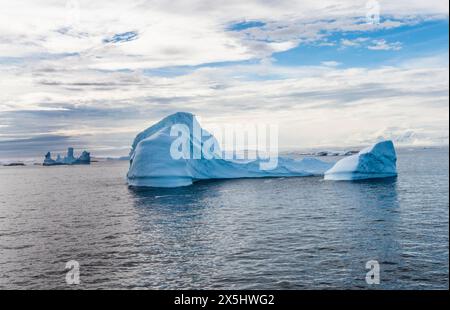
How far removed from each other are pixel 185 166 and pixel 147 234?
29141 mm

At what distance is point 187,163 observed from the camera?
57531 mm

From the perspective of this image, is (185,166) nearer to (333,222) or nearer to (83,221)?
(83,221)

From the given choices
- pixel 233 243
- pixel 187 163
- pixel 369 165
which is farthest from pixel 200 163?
pixel 233 243

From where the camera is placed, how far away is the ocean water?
16.1m

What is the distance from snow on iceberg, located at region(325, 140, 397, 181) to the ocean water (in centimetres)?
1477

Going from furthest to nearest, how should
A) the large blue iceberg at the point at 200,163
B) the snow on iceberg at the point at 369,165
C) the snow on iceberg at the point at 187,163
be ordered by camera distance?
the snow on iceberg at the point at 369,165 → the large blue iceberg at the point at 200,163 → the snow on iceberg at the point at 187,163

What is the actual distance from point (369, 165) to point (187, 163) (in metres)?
26.0

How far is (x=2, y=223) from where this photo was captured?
30.9 meters

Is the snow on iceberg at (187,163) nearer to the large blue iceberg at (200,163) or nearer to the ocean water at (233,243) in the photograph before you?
the large blue iceberg at (200,163)

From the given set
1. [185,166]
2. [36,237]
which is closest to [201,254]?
[36,237]

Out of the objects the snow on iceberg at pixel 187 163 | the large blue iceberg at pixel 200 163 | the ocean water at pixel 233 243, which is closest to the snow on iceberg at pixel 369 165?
the large blue iceberg at pixel 200 163

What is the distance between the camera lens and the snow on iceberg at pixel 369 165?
54.1 m

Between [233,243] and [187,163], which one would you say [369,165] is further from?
[233,243]

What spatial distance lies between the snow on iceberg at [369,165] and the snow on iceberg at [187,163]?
12.1 m
